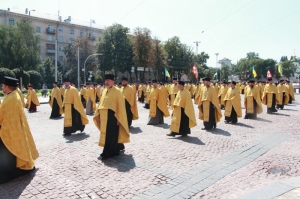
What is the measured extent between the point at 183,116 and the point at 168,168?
3.35m

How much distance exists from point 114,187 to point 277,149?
5.01 metres

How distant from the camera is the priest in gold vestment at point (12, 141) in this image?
5.41 meters

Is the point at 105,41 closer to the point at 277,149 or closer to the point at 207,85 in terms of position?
the point at 207,85

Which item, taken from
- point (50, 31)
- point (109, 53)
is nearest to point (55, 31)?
point (50, 31)

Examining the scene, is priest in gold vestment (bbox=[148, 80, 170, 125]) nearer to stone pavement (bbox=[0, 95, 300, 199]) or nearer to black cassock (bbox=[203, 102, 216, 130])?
black cassock (bbox=[203, 102, 216, 130])

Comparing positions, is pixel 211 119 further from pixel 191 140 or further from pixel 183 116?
pixel 191 140

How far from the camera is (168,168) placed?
247 inches

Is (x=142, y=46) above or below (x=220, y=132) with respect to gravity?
above

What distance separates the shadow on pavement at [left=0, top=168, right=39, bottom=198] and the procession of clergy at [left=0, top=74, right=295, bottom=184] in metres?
0.12

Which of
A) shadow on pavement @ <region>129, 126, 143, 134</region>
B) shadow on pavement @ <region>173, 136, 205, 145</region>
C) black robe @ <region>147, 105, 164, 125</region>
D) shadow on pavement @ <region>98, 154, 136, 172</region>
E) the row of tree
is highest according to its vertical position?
the row of tree

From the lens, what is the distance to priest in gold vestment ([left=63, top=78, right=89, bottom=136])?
31.9ft

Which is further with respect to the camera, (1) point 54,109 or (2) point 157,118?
(1) point 54,109

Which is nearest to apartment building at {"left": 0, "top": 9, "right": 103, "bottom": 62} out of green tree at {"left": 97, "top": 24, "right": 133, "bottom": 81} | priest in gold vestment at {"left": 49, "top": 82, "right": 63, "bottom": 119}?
green tree at {"left": 97, "top": 24, "right": 133, "bottom": 81}

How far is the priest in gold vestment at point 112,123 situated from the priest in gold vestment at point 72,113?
9.39ft
